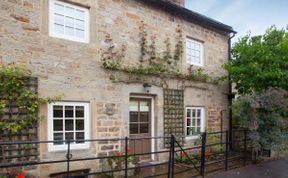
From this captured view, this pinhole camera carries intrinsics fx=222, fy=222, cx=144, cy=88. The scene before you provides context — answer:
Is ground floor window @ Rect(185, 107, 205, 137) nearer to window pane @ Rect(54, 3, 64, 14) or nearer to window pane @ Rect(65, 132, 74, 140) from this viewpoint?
window pane @ Rect(65, 132, 74, 140)

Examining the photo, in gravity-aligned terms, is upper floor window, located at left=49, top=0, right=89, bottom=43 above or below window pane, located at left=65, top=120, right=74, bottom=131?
above

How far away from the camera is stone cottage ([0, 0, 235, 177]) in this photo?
5.06 metres

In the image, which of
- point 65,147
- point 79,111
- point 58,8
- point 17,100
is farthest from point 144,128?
point 58,8

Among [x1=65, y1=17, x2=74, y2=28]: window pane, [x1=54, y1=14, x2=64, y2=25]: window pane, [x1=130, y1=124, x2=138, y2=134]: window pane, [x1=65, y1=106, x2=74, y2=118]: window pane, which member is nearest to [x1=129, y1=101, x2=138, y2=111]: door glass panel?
[x1=130, y1=124, x2=138, y2=134]: window pane

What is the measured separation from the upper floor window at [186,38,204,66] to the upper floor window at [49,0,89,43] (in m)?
3.92

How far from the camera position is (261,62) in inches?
300

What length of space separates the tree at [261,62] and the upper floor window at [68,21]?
539cm

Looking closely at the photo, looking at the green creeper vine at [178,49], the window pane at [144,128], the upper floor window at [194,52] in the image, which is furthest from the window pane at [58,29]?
the upper floor window at [194,52]

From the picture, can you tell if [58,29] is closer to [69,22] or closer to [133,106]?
[69,22]

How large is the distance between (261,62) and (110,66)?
17.1 feet

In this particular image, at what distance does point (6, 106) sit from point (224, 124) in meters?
7.87

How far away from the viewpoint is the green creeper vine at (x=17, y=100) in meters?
4.54

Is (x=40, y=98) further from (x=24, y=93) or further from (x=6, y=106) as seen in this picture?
(x=6, y=106)

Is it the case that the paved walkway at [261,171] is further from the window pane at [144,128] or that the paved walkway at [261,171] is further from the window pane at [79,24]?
the window pane at [79,24]
